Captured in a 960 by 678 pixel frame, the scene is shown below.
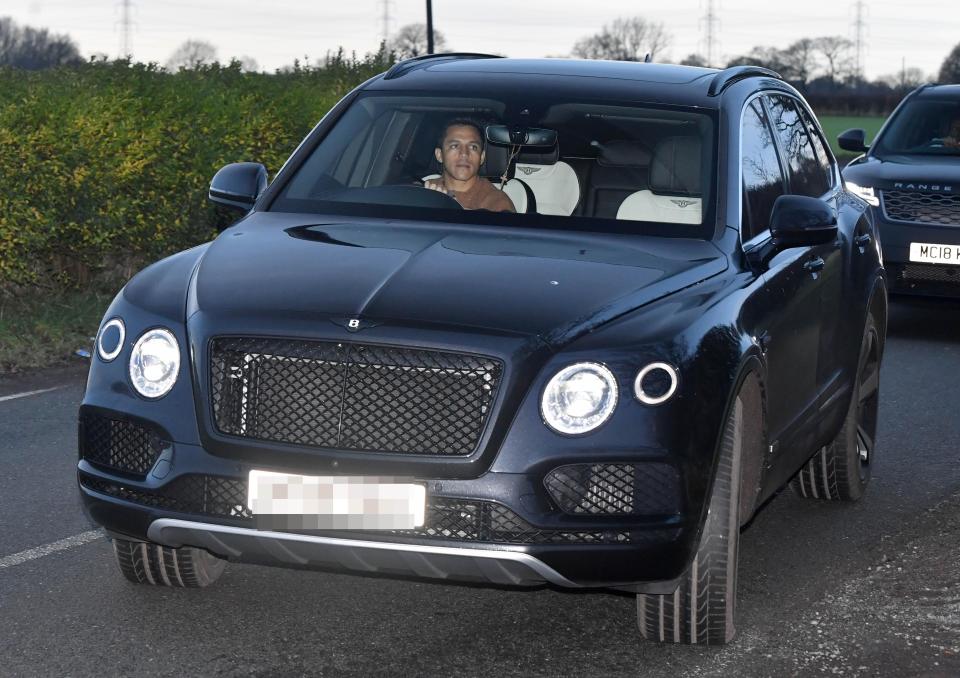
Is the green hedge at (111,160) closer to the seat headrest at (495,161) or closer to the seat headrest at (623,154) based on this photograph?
the seat headrest at (495,161)

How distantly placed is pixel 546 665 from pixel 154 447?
1.30 m

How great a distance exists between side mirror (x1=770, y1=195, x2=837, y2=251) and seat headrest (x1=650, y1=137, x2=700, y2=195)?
0.34 m

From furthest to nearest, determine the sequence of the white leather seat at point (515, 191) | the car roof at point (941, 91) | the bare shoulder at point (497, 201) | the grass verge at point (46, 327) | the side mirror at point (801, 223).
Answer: the car roof at point (941, 91)
the grass verge at point (46, 327)
the white leather seat at point (515, 191)
the bare shoulder at point (497, 201)
the side mirror at point (801, 223)

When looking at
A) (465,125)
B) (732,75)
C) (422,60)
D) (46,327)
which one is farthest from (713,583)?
(46,327)

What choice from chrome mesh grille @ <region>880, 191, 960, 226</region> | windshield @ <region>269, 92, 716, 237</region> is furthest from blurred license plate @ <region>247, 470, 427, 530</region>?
chrome mesh grille @ <region>880, 191, 960, 226</region>

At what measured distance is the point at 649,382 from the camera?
465 cm

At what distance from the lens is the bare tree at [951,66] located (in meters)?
99.9

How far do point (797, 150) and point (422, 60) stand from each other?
1.61 meters

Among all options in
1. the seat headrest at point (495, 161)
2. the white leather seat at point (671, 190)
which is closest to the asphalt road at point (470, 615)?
the white leather seat at point (671, 190)

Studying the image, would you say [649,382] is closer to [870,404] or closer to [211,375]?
[211,375]

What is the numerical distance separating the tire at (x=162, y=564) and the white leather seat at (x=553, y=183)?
1.82m

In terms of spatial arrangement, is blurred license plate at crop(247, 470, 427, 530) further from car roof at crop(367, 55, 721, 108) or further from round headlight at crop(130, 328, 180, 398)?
→ car roof at crop(367, 55, 721, 108)

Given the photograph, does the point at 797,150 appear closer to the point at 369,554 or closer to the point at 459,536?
the point at 459,536

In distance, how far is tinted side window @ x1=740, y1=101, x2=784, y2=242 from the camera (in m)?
6.05
